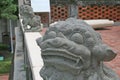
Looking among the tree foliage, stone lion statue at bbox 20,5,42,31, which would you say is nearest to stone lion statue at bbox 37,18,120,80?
stone lion statue at bbox 20,5,42,31

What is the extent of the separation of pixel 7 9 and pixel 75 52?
44.2ft

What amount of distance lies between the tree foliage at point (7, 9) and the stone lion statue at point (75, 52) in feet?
43.1

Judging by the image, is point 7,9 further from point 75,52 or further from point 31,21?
point 75,52

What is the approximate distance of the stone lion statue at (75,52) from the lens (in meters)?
1.74

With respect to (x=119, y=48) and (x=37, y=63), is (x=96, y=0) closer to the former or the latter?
(x=119, y=48)

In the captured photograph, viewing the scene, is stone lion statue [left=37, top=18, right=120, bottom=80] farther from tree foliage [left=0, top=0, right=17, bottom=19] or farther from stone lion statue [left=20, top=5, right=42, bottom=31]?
tree foliage [left=0, top=0, right=17, bottom=19]

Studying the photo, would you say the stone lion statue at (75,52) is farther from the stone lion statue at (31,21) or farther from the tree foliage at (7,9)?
the tree foliage at (7,9)

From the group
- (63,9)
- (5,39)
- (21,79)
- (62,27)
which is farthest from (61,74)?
(5,39)

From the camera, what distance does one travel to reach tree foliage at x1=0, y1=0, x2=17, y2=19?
585 inches

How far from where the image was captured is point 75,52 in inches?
68.7

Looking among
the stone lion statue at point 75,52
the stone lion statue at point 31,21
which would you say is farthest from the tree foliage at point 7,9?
the stone lion statue at point 75,52

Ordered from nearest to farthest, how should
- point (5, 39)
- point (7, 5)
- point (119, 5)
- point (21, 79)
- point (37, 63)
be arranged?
point (37, 63) → point (21, 79) → point (119, 5) → point (7, 5) → point (5, 39)

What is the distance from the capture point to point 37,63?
328 cm

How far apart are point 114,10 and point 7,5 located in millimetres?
4852
